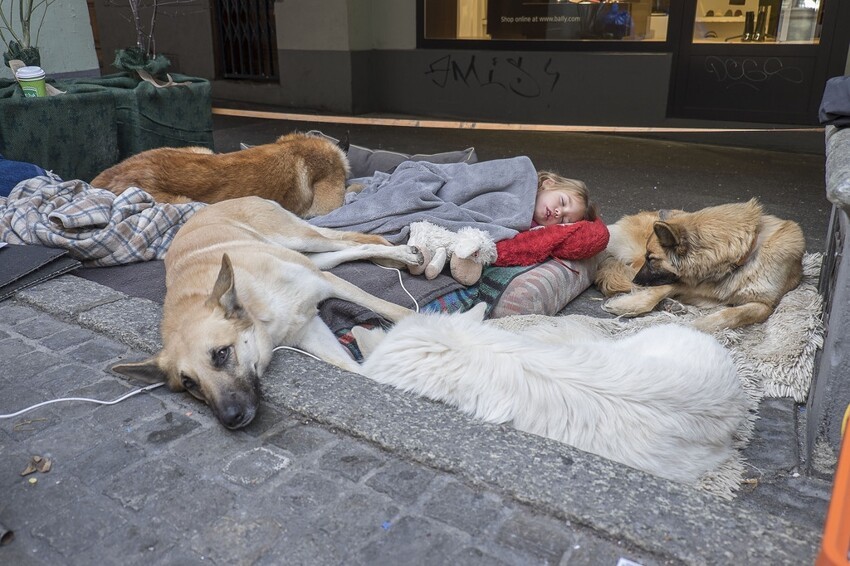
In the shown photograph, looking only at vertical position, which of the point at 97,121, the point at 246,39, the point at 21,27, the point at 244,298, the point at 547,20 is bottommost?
the point at 244,298

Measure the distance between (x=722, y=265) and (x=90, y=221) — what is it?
12.6 ft

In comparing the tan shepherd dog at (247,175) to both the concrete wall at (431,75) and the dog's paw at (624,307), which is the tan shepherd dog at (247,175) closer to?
the dog's paw at (624,307)

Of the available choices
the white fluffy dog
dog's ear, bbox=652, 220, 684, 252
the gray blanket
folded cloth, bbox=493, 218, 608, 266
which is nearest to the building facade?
the gray blanket

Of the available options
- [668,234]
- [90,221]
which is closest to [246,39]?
[90,221]

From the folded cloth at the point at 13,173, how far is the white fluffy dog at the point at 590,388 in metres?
3.53

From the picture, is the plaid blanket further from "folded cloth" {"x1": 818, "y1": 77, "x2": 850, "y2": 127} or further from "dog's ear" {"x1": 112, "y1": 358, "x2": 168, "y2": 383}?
"folded cloth" {"x1": 818, "y1": 77, "x2": 850, "y2": 127}

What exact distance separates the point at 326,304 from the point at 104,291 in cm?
123

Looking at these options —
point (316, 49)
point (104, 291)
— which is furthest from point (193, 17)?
point (104, 291)

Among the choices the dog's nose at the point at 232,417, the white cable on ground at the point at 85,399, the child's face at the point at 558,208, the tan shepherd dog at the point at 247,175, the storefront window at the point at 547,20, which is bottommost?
the white cable on ground at the point at 85,399

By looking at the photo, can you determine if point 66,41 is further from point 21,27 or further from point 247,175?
point 247,175

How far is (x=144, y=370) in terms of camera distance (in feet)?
8.36

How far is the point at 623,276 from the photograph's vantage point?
441 centimetres

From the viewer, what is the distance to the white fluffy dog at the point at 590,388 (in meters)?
2.28

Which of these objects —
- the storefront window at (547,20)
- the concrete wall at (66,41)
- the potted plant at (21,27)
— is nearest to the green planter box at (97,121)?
the potted plant at (21,27)
